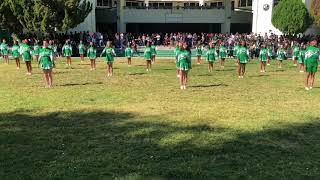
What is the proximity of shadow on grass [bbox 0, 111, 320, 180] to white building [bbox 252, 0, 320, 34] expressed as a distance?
3847 centimetres

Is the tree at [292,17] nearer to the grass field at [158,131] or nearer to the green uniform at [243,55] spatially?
the green uniform at [243,55]

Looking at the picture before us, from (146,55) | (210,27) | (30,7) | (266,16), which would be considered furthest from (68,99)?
(210,27)

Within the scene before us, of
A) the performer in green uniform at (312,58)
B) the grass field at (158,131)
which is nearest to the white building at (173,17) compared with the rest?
the grass field at (158,131)

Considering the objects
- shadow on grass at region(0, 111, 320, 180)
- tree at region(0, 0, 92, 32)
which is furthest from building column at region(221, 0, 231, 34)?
shadow on grass at region(0, 111, 320, 180)

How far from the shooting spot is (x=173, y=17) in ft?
174

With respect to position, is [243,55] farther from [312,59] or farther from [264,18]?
[264,18]

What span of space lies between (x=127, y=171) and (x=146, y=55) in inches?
707

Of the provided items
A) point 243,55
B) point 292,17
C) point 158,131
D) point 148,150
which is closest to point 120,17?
point 292,17

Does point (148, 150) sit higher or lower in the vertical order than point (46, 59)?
lower

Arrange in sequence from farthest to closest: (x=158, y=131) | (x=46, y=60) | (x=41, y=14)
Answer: (x=41, y=14), (x=46, y=60), (x=158, y=131)

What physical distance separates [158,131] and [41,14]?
1104 inches

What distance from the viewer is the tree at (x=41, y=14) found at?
36531 mm

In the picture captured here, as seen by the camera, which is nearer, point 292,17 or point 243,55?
point 243,55

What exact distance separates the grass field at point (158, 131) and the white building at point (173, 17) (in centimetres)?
3431
